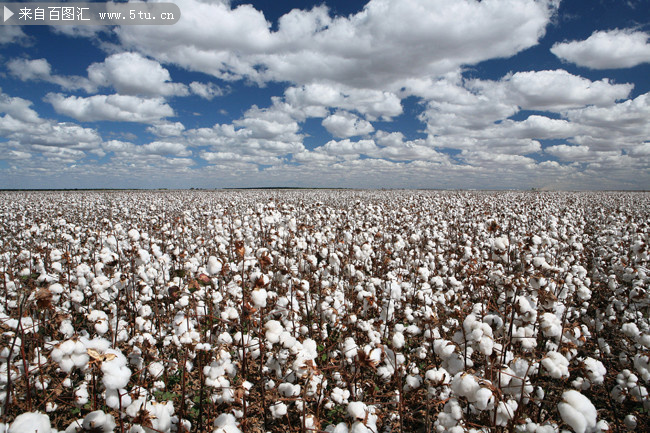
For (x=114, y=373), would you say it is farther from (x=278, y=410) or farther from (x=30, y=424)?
(x=278, y=410)

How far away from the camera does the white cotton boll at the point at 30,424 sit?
159 cm

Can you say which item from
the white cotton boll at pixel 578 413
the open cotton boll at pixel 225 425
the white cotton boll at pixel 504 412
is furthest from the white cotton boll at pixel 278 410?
the white cotton boll at pixel 578 413

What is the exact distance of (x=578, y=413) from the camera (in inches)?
76.2

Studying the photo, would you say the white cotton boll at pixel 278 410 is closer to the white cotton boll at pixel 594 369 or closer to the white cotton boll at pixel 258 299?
the white cotton boll at pixel 258 299

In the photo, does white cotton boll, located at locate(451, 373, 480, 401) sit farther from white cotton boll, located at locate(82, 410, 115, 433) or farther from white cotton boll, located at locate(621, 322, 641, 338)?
white cotton boll, located at locate(621, 322, 641, 338)

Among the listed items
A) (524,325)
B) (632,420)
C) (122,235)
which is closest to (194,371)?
(122,235)

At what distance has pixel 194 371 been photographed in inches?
187

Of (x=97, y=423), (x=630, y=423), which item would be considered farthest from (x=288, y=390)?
(x=630, y=423)

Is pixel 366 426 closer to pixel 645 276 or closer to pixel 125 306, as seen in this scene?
pixel 125 306

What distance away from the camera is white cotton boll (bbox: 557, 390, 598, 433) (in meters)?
1.92

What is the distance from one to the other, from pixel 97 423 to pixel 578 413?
3.04m

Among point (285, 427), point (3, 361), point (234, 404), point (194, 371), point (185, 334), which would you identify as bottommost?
point (285, 427)

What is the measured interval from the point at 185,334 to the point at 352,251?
4.21 meters

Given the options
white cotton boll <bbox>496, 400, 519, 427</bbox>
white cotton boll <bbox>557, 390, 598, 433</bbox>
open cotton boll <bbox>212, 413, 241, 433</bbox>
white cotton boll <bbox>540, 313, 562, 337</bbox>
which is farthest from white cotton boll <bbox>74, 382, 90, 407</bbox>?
white cotton boll <bbox>540, 313, 562, 337</bbox>
